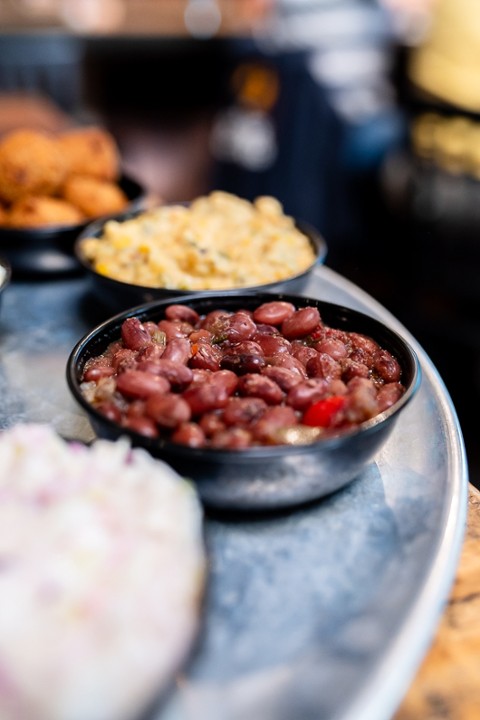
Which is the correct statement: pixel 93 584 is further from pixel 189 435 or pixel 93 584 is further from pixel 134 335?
pixel 134 335

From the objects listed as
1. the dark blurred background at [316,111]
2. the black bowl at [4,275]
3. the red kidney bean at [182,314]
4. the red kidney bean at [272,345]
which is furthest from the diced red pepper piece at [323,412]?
the dark blurred background at [316,111]

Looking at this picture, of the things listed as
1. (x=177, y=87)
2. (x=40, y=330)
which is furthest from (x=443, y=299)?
(x=40, y=330)

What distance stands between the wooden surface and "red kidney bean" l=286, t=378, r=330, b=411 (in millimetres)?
376

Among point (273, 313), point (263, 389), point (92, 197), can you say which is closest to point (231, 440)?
point (263, 389)

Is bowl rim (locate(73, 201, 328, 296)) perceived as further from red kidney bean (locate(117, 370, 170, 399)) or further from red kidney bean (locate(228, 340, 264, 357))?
red kidney bean (locate(117, 370, 170, 399))

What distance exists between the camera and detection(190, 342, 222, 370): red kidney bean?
4.67ft

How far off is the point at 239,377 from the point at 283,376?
3.5 inches

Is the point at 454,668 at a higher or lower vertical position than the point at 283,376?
lower

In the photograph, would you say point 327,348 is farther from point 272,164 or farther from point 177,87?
point 177,87

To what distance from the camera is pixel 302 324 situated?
1.56m

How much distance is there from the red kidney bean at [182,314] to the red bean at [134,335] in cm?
11

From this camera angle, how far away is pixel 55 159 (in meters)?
2.39

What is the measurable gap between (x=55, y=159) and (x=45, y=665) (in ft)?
6.12

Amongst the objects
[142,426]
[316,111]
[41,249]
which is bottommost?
[316,111]
